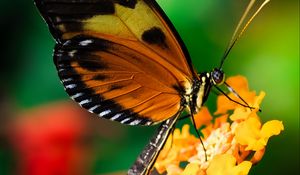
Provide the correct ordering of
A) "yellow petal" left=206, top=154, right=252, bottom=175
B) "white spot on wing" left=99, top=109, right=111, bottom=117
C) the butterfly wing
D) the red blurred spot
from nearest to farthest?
"yellow petal" left=206, top=154, right=252, bottom=175, the butterfly wing, "white spot on wing" left=99, top=109, right=111, bottom=117, the red blurred spot

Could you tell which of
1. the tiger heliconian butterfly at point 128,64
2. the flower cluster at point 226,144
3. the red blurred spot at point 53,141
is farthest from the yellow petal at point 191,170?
the red blurred spot at point 53,141

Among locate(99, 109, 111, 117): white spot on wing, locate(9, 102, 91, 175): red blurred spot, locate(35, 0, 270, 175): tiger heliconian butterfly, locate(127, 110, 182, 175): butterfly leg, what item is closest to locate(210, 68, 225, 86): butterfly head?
locate(35, 0, 270, 175): tiger heliconian butterfly

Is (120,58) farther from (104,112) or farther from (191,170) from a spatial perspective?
(191,170)

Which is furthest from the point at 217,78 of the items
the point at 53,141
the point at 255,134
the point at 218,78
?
the point at 53,141

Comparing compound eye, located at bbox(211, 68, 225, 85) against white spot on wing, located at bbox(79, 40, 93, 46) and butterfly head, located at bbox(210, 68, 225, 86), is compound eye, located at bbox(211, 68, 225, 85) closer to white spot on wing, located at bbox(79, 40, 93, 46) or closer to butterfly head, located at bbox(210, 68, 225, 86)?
butterfly head, located at bbox(210, 68, 225, 86)

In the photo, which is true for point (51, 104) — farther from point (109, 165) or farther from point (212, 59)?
point (212, 59)

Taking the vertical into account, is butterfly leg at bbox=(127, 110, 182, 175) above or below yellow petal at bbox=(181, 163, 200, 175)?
above
